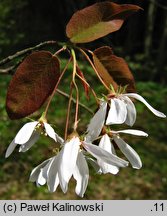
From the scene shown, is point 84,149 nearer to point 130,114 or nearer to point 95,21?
point 130,114

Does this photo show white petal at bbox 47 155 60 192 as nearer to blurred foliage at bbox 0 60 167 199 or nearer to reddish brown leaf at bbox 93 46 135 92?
reddish brown leaf at bbox 93 46 135 92

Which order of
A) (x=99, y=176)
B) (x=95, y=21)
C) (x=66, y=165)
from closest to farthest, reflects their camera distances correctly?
(x=66, y=165) < (x=95, y=21) < (x=99, y=176)

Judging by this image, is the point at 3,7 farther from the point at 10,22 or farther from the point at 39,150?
the point at 39,150

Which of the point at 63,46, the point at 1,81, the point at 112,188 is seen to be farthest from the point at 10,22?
the point at 63,46

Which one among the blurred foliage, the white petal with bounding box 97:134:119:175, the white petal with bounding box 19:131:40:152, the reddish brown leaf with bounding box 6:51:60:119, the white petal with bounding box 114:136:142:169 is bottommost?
the blurred foliage

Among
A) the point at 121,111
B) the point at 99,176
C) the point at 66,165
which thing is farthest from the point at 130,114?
the point at 99,176

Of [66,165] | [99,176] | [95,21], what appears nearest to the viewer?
[66,165]

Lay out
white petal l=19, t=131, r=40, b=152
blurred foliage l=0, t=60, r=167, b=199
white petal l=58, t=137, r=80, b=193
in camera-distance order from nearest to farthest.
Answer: white petal l=58, t=137, r=80, b=193
white petal l=19, t=131, r=40, b=152
blurred foliage l=0, t=60, r=167, b=199

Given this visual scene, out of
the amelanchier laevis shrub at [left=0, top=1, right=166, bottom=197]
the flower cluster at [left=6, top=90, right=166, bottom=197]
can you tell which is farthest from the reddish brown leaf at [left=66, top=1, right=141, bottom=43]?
the flower cluster at [left=6, top=90, right=166, bottom=197]
